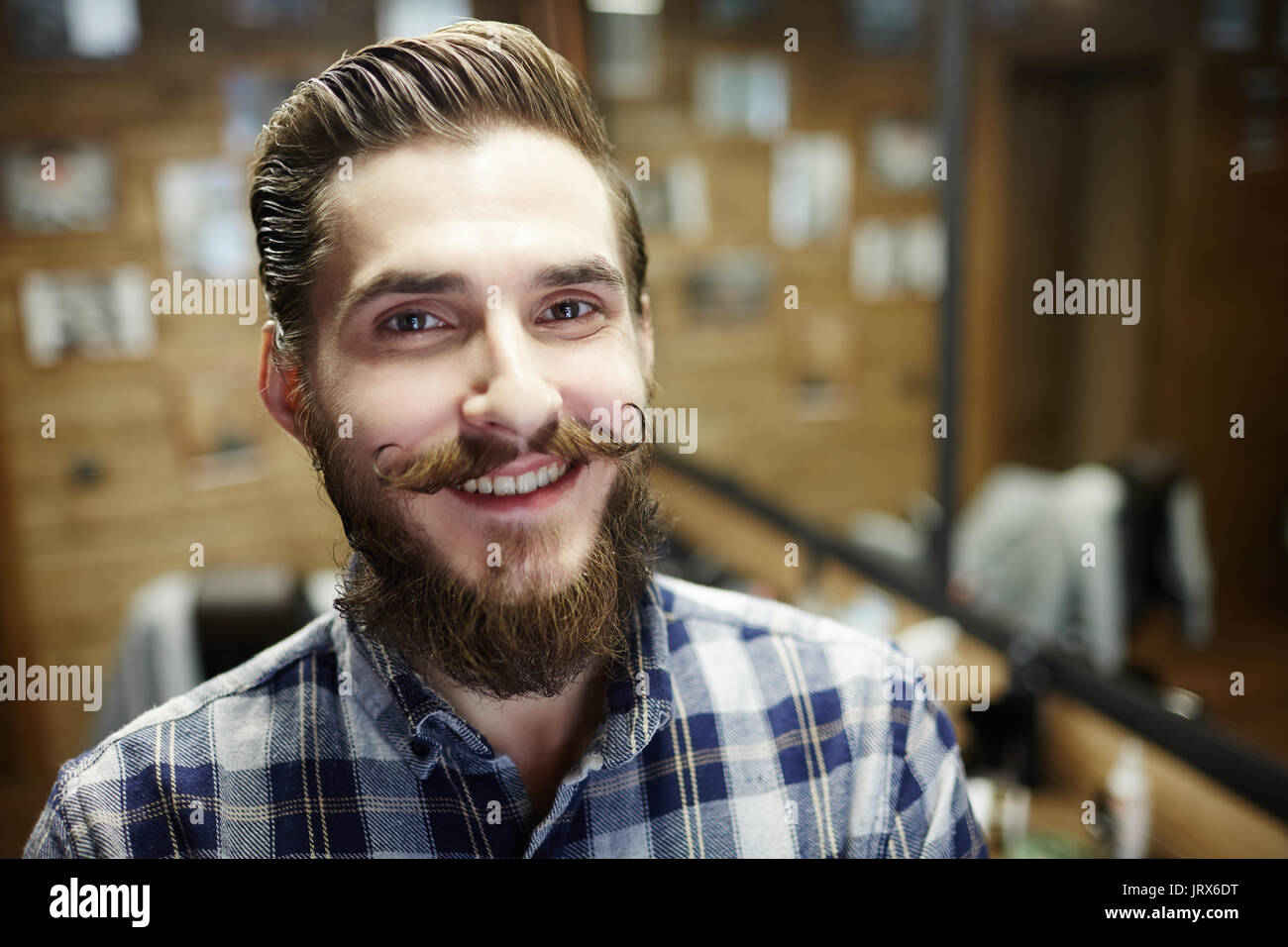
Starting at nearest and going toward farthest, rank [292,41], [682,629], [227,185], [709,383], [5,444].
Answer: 1. [682,629]
2. [292,41]
3. [227,185]
4. [5,444]
5. [709,383]

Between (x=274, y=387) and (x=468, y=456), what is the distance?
187 mm

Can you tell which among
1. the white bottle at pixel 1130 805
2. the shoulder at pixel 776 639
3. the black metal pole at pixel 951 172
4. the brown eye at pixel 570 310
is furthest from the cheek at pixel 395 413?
the black metal pole at pixel 951 172

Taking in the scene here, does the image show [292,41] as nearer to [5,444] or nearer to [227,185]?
[227,185]

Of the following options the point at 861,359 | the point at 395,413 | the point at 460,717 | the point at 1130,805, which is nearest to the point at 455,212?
the point at 395,413

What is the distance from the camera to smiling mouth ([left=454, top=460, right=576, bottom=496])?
26.3 inches

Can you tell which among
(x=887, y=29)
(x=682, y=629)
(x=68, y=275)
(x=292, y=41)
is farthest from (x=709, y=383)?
(x=682, y=629)

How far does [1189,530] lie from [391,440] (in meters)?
2.67

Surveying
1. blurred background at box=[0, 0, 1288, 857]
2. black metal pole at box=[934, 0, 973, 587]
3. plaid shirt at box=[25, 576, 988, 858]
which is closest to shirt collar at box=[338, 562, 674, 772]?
plaid shirt at box=[25, 576, 988, 858]

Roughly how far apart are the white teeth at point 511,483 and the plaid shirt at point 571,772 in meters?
0.19

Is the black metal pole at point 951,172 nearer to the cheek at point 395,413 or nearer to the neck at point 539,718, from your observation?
the neck at point 539,718

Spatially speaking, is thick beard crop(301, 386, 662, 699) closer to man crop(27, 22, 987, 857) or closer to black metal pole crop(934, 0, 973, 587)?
man crop(27, 22, 987, 857)

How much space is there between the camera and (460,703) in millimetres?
775

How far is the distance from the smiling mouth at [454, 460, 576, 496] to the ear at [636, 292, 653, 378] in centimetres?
13

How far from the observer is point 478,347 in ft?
2.11
